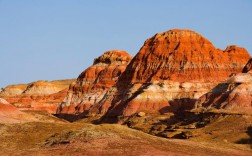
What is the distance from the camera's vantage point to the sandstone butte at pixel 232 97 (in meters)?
95.6

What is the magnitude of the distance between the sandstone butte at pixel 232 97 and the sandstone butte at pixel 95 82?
208 ft

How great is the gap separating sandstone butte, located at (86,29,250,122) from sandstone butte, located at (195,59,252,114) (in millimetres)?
20791

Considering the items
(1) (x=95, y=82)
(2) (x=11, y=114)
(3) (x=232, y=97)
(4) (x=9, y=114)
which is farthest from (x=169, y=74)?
(4) (x=9, y=114)

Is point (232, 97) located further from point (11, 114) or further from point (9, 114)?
point (9, 114)

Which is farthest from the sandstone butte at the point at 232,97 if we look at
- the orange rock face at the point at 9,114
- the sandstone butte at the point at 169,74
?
the orange rock face at the point at 9,114

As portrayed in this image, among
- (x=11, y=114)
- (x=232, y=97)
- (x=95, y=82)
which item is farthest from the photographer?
(x=95, y=82)

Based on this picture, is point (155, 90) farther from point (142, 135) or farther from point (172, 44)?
point (142, 135)

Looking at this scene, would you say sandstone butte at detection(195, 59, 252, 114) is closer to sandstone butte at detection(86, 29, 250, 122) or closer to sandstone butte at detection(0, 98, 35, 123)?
sandstone butte at detection(86, 29, 250, 122)

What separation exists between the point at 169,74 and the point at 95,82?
42.5 metres

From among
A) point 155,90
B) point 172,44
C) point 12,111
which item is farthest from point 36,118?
point 172,44

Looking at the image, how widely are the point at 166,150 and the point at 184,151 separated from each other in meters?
1.84

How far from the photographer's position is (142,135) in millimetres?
53156

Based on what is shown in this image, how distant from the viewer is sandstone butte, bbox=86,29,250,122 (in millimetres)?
138375

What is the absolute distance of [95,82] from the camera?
601 feet
